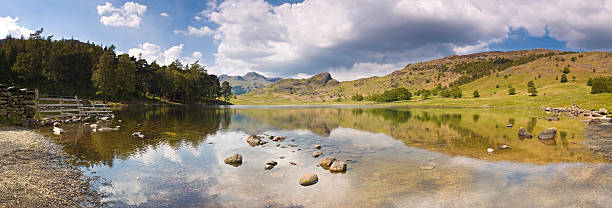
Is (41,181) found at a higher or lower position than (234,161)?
higher

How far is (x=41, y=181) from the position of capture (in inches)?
435

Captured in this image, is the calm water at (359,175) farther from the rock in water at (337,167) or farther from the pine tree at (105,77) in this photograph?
the pine tree at (105,77)

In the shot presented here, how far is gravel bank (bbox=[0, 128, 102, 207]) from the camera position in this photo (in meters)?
8.99

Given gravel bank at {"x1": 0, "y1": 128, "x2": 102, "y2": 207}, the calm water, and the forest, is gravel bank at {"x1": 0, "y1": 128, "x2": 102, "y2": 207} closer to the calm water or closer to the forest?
the calm water

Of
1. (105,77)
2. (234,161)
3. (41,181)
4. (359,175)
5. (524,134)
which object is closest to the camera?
(41,181)

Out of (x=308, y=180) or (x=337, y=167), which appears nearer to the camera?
(x=308, y=180)

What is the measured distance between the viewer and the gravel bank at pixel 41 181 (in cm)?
899

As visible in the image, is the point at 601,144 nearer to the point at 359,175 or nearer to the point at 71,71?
the point at 359,175

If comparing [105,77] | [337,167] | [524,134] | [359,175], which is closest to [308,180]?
[337,167]

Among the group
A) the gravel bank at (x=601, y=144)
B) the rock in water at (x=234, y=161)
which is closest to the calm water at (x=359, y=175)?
the rock in water at (x=234, y=161)

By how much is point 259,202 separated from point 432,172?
10342 mm

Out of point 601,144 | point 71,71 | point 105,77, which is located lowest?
point 601,144

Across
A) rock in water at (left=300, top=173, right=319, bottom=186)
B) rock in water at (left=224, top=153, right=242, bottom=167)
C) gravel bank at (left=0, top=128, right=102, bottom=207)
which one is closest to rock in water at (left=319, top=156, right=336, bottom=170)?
rock in water at (left=300, top=173, right=319, bottom=186)

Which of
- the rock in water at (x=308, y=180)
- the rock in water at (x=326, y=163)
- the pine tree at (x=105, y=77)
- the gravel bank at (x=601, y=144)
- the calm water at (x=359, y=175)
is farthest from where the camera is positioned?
the pine tree at (x=105, y=77)
